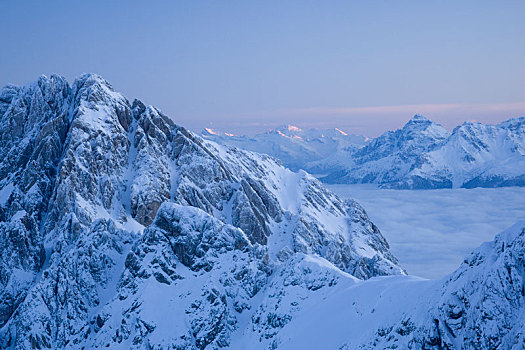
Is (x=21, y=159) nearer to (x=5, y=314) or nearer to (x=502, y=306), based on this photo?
(x=5, y=314)

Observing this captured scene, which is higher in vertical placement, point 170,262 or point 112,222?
point 112,222

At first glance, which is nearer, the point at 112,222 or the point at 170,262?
the point at 170,262

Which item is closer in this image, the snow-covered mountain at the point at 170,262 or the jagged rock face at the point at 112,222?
the snow-covered mountain at the point at 170,262

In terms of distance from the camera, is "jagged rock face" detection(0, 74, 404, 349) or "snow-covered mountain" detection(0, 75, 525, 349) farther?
"jagged rock face" detection(0, 74, 404, 349)
